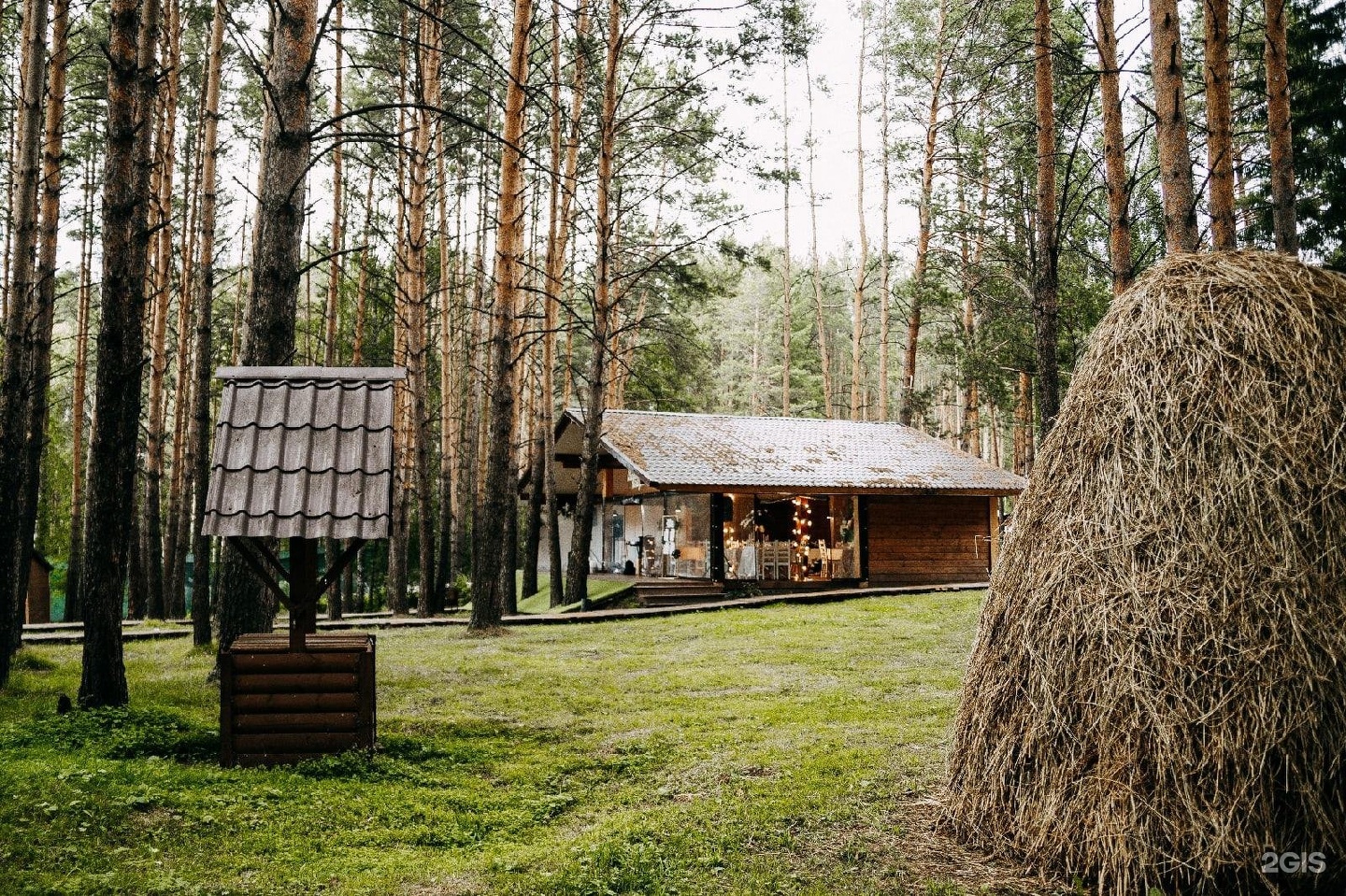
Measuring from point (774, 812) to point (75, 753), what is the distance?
171 inches

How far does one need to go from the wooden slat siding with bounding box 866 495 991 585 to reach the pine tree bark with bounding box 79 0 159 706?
18.3 m

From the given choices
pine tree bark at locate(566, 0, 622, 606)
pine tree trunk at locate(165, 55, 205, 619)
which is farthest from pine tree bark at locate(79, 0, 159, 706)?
pine tree trunk at locate(165, 55, 205, 619)

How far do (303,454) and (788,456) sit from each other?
1763 centimetres

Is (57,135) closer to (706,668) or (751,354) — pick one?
(706,668)

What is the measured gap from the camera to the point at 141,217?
28.6ft

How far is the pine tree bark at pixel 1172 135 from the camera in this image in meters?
6.21

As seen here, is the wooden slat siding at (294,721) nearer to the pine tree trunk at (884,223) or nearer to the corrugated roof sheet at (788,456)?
the corrugated roof sheet at (788,456)

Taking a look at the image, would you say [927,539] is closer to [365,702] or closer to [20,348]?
[365,702]

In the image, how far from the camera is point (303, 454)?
19.3ft

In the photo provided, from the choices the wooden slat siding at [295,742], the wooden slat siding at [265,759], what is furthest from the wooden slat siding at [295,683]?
the wooden slat siding at [265,759]

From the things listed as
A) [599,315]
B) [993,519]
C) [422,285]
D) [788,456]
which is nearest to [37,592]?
[422,285]

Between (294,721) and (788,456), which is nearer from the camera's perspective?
(294,721)

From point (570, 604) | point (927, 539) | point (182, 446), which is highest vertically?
point (182, 446)

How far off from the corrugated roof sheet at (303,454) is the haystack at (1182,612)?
3886mm
